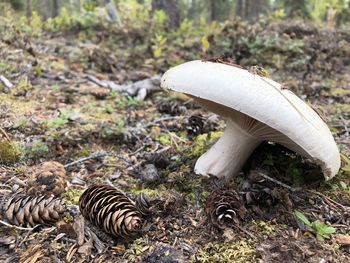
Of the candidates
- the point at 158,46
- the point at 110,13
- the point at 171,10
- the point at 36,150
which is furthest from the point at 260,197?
the point at 171,10

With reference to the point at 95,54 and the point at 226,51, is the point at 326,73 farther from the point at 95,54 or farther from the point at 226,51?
the point at 95,54

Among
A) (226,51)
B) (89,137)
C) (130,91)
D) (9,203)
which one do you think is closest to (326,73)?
(226,51)

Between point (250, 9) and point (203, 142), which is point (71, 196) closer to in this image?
point (203, 142)

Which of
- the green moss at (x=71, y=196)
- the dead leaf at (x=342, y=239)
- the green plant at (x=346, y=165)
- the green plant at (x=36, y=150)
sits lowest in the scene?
the dead leaf at (x=342, y=239)

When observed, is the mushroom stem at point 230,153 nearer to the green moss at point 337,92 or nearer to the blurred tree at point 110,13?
the green moss at point 337,92

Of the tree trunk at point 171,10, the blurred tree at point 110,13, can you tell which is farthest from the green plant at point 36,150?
the tree trunk at point 171,10

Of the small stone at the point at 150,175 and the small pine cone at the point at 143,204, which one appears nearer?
the small pine cone at the point at 143,204

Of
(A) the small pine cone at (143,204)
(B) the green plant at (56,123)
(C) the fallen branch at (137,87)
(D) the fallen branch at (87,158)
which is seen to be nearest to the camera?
(A) the small pine cone at (143,204)

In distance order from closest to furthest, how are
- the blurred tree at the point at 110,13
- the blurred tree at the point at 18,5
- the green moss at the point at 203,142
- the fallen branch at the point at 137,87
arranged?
the green moss at the point at 203,142, the fallen branch at the point at 137,87, the blurred tree at the point at 110,13, the blurred tree at the point at 18,5
